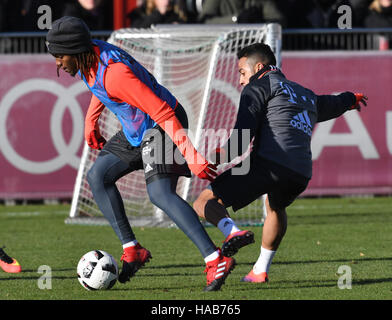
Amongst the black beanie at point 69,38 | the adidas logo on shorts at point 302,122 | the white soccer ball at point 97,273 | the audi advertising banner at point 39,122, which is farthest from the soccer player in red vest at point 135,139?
the audi advertising banner at point 39,122

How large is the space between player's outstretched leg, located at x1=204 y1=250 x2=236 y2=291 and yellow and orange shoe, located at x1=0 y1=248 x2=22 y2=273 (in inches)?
81.2

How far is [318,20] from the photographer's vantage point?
48.0 feet

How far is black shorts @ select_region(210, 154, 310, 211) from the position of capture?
6.80 metres

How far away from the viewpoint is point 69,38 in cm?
662

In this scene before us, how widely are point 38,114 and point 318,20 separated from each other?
4.56m

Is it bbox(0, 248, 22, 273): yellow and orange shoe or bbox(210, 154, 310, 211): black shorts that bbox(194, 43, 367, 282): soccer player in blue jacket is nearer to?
bbox(210, 154, 310, 211): black shorts

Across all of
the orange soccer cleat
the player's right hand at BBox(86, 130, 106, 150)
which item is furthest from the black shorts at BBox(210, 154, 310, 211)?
the player's right hand at BBox(86, 130, 106, 150)

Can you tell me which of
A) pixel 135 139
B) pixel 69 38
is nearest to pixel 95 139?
pixel 135 139

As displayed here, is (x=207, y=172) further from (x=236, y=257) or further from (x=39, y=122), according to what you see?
(x=39, y=122)

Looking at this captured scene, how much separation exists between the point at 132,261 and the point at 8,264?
4.44 ft

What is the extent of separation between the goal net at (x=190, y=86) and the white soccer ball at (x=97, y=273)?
4.02 m
